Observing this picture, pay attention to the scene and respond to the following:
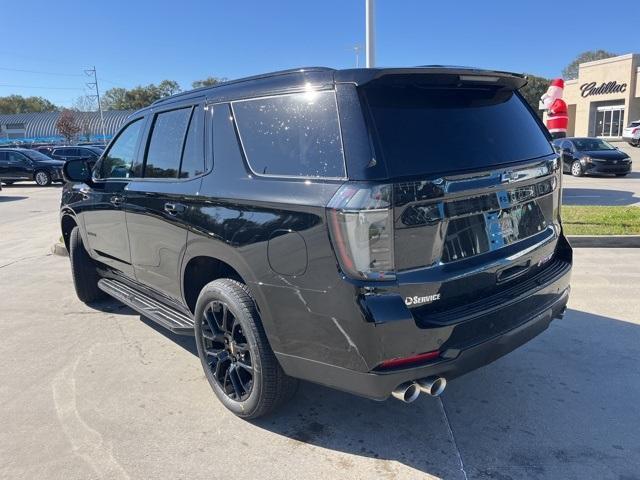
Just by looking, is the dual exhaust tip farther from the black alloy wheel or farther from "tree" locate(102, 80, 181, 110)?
Result: "tree" locate(102, 80, 181, 110)

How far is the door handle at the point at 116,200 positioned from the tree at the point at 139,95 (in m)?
92.6

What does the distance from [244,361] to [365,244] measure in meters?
1.30

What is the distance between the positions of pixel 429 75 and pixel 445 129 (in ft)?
0.95

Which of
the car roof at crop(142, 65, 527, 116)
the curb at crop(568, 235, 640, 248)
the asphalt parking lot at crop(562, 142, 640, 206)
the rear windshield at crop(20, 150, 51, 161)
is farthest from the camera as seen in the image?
the rear windshield at crop(20, 150, 51, 161)

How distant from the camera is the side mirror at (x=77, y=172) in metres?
4.80

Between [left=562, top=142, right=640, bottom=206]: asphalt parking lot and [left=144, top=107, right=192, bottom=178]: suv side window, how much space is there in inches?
432

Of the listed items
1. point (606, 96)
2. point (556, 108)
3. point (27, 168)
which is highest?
point (606, 96)

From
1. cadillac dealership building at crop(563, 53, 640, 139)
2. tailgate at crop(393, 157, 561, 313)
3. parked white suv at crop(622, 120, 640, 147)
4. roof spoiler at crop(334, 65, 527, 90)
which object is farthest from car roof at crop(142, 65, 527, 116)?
cadillac dealership building at crop(563, 53, 640, 139)

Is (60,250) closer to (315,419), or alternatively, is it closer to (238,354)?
(238,354)

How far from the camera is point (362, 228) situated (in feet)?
7.55

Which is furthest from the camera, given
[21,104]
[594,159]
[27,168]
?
[21,104]

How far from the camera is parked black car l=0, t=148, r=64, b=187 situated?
2294 cm

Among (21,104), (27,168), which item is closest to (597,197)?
(27,168)

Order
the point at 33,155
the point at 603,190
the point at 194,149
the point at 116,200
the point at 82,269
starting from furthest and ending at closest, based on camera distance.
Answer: the point at 33,155
the point at 603,190
the point at 82,269
the point at 116,200
the point at 194,149
